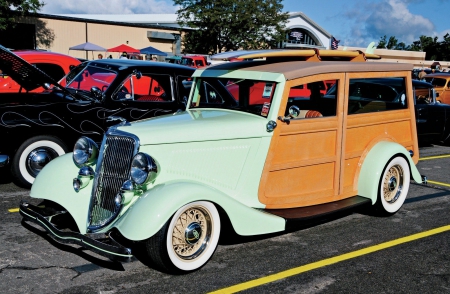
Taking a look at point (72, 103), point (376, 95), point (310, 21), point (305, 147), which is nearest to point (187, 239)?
point (305, 147)

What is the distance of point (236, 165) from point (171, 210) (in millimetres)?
974

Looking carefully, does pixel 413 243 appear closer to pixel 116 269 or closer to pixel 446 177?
pixel 116 269

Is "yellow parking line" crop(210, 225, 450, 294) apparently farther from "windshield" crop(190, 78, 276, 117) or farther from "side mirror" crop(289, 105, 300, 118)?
"windshield" crop(190, 78, 276, 117)

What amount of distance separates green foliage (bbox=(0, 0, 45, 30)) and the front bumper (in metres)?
26.2

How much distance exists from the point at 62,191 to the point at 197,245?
1.38 meters

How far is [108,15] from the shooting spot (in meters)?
57.4

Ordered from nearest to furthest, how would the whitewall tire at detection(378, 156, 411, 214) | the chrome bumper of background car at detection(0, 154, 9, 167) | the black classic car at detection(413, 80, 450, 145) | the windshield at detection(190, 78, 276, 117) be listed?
the windshield at detection(190, 78, 276, 117) < the whitewall tire at detection(378, 156, 411, 214) < the chrome bumper of background car at detection(0, 154, 9, 167) < the black classic car at detection(413, 80, 450, 145)

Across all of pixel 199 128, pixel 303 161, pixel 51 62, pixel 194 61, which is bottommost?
pixel 303 161

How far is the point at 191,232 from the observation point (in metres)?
4.00

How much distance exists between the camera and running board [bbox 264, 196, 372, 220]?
468 centimetres

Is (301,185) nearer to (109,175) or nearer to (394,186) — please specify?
(394,186)

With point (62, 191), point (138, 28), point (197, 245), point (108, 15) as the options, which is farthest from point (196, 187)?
point (108, 15)

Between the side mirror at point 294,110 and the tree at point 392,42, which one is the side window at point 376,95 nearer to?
the side mirror at point 294,110

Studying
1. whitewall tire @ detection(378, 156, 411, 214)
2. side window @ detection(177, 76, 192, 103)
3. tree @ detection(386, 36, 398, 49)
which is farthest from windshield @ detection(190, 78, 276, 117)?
tree @ detection(386, 36, 398, 49)
